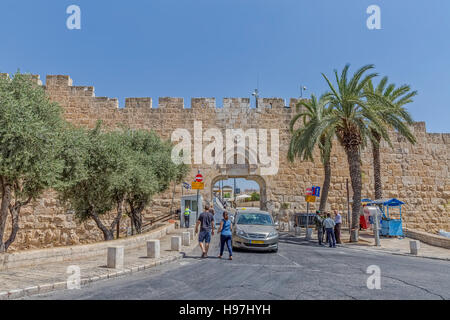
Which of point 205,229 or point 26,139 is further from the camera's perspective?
point 205,229

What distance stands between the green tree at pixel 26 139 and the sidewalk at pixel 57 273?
2.44 meters

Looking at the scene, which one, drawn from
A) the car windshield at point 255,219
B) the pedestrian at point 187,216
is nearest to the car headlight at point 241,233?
the car windshield at point 255,219

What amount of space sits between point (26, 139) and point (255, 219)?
22.9 feet

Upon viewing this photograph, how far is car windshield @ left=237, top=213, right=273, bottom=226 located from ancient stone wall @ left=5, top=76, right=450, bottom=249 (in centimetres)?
848

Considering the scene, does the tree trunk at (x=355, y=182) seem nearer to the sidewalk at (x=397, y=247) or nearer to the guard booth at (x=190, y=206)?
the sidewalk at (x=397, y=247)

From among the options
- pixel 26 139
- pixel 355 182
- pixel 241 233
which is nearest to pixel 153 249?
pixel 241 233

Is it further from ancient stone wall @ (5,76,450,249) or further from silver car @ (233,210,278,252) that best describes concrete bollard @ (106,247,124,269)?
ancient stone wall @ (5,76,450,249)

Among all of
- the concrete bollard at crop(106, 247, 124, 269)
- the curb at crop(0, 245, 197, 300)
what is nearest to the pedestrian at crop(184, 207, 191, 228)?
the curb at crop(0, 245, 197, 300)

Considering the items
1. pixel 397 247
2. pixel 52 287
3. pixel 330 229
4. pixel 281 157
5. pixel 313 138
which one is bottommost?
pixel 397 247

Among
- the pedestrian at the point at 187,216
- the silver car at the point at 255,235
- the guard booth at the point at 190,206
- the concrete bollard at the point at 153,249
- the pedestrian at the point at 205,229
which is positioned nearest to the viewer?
the concrete bollard at the point at 153,249

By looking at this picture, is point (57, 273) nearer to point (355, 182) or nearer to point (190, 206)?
point (190, 206)

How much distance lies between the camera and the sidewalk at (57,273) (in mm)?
5094

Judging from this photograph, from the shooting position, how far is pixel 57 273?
622 centimetres

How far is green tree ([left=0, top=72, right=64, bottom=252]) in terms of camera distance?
7.39 m
